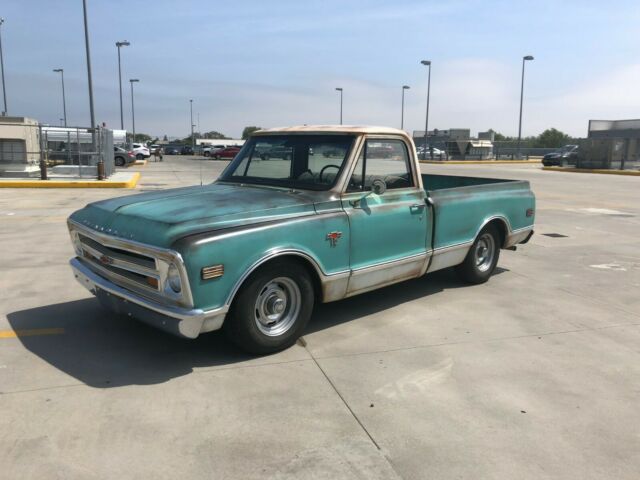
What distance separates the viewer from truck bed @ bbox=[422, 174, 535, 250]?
5.66m

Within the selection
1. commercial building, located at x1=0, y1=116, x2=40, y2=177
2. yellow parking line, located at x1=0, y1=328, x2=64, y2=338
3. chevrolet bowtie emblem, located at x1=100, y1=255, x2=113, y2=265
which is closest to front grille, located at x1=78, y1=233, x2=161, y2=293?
chevrolet bowtie emblem, located at x1=100, y1=255, x2=113, y2=265

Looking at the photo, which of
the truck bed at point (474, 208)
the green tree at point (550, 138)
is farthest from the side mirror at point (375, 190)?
the green tree at point (550, 138)

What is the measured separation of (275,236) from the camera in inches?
160

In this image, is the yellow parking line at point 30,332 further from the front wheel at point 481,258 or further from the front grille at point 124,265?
the front wheel at point 481,258

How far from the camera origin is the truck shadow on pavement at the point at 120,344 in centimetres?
401

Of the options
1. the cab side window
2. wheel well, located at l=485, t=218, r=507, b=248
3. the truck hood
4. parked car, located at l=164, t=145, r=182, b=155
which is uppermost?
parked car, located at l=164, t=145, r=182, b=155

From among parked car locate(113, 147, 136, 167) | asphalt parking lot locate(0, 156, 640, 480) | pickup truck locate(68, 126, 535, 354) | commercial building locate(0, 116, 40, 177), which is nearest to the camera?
asphalt parking lot locate(0, 156, 640, 480)

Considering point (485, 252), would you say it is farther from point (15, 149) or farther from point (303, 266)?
point (15, 149)

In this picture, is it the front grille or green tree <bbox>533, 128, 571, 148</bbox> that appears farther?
green tree <bbox>533, 128, 571, 148</bbox>

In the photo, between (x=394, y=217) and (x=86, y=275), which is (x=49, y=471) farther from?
(x=394, y=217)

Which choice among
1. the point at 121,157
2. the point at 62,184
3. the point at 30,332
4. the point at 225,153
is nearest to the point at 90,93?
the point at 62,184

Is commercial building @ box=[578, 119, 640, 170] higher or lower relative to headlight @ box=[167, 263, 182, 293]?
higher

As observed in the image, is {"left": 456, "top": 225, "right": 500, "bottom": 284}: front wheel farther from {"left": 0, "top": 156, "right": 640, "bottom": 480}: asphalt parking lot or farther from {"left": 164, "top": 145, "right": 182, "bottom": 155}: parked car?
{"left": 164, "top": 145, "right": 182, "bottom": 155}: parked car

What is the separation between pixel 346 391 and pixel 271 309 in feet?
3.07
